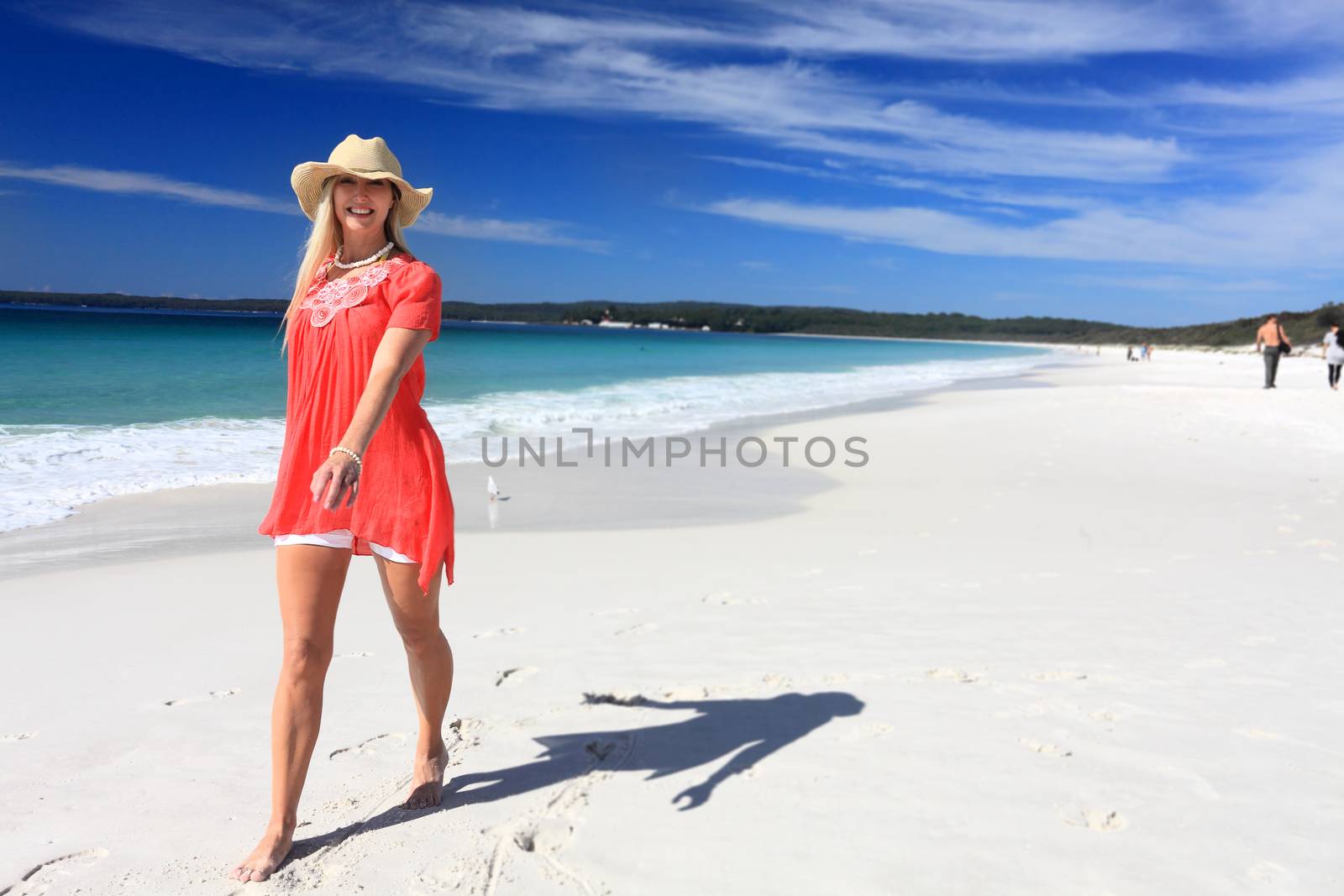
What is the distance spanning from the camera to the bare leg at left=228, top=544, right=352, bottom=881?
241cm

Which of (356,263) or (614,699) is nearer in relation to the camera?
(356,263)

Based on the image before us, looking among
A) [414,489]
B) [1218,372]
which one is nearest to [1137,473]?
[414,489]

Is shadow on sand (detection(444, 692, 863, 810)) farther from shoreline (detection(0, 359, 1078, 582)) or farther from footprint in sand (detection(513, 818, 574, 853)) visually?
shoreline (detection(0, 359, 1078, 582))

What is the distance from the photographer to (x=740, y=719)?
11.3 ft

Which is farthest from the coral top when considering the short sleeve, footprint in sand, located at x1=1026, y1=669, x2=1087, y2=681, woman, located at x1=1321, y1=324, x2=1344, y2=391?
woman, located at x1=1321, y1=324, x2=1344, y2=391

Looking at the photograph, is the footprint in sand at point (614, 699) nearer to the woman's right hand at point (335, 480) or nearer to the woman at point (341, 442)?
the woman at point (341, 442)

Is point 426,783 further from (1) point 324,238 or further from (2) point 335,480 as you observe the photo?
(1) point 324,238

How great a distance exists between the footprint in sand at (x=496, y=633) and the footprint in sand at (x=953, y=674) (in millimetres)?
1975

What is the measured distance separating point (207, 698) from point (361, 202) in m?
2.24

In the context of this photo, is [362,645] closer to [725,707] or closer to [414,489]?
[725,707]

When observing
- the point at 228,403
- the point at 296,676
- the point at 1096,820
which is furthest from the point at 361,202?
the point at 228,403

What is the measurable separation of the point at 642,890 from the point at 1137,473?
349 inches

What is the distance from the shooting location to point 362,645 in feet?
13.8

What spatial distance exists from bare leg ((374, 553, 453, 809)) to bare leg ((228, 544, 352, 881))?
20 centimetres
